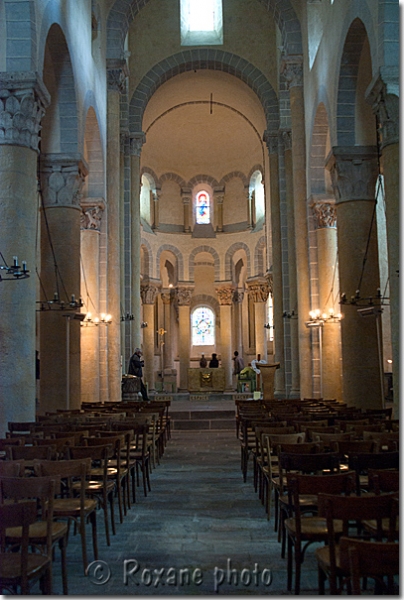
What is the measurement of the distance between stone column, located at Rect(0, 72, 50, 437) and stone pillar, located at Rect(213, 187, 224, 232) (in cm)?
2640

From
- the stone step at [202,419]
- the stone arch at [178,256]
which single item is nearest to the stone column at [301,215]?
the stone step at [202,419]

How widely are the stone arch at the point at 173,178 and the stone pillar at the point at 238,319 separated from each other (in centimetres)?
679

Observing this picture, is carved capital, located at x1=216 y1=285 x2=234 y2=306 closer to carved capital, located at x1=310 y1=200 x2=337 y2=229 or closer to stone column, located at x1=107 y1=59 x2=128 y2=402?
stone column, located at x1=107 y1=59 x2=128 y2=402

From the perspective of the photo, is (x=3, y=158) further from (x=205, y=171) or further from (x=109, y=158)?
(x=205, y=171)

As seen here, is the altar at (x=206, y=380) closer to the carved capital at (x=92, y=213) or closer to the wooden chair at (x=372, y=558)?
the carved capital at (x=92, y=213)

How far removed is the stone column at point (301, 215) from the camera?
18500mm

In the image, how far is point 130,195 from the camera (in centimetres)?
2478

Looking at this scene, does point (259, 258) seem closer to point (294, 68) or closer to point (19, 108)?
point (294, 68)

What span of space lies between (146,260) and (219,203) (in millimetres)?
5544

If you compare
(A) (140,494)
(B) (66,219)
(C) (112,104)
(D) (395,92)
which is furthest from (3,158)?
(C) (112,104)

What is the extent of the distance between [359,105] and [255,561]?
11383 millimetres

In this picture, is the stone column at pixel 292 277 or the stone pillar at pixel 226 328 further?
the stone pillar at pixel 226 328

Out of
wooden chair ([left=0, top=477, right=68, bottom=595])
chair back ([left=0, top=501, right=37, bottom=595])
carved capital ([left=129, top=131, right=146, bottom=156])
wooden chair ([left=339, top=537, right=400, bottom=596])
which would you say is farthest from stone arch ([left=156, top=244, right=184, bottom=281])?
wooden chair ([left=339, top=537, right=400, bottom=596])

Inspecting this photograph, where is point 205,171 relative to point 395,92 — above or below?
above
